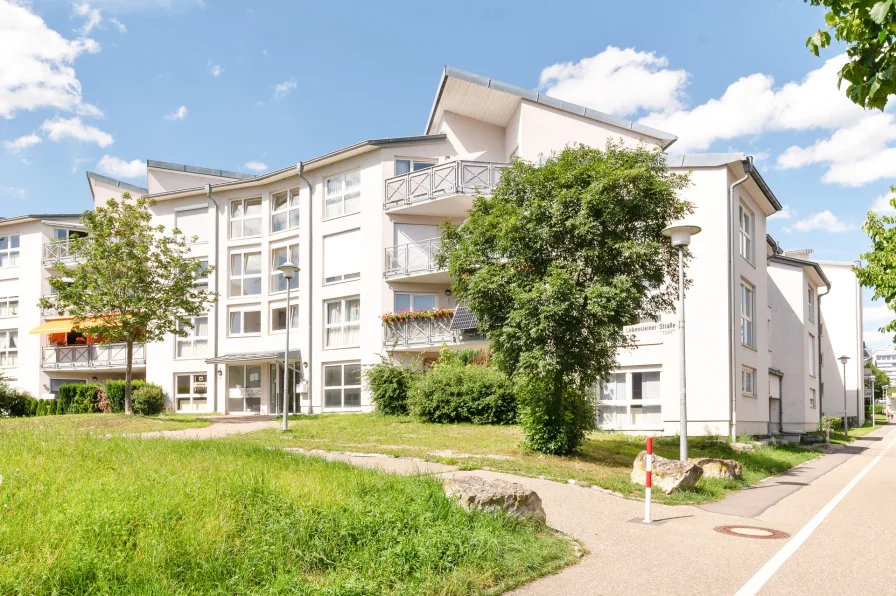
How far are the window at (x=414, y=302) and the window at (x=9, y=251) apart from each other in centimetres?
2665

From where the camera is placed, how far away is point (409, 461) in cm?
1325

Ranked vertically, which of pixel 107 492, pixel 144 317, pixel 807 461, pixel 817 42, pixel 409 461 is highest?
pixel 817 42

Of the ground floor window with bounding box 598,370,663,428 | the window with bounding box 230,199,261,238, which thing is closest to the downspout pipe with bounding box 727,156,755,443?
the ground floor window with bounding box 598,370,663,428

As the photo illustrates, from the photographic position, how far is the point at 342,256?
102 ft

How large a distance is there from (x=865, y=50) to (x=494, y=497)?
202 inches

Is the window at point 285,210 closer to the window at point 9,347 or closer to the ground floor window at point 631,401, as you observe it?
the ground floor window at point 631,401

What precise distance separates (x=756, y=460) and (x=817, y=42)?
48.0ft

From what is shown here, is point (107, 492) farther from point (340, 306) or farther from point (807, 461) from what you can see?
point (340, 306)

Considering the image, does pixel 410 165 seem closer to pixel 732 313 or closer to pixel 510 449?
pixel 732 313

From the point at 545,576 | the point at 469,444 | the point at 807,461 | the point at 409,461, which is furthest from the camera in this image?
the point at 807,461

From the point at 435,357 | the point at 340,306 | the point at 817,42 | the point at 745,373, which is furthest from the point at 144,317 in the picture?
the point at 817,42

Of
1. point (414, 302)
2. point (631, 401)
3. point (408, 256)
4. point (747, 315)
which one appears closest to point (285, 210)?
point (408, 256)

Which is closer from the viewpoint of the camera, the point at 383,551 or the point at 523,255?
the point at 383,551

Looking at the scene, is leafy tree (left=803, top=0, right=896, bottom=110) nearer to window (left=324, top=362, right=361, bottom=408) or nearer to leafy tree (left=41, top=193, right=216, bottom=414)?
leafy tree (left=41, top=193, right=216, bottom=414)
